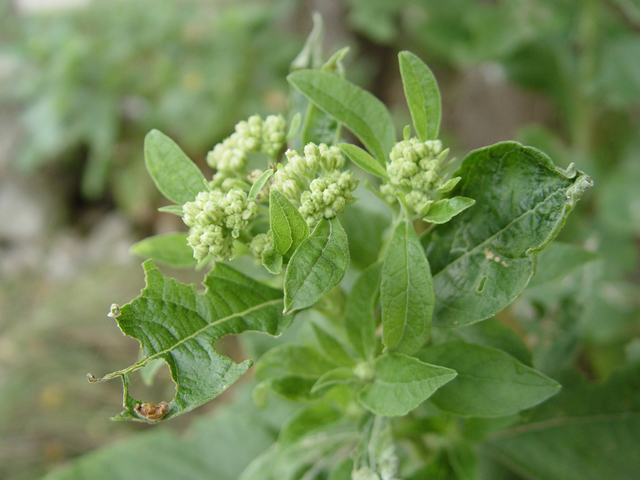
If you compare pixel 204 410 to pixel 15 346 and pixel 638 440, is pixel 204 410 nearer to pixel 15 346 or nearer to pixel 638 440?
pixel 15 346

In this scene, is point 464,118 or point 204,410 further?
point 464,118

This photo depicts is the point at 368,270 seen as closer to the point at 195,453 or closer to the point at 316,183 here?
the point at 316,183

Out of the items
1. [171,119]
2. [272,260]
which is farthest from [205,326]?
[171,119]

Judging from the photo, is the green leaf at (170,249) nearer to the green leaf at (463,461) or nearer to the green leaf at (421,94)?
the green leaf at (421,94)

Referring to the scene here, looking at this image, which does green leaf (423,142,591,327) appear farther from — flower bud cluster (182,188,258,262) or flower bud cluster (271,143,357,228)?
flower bud cluster (182,188,258,262)

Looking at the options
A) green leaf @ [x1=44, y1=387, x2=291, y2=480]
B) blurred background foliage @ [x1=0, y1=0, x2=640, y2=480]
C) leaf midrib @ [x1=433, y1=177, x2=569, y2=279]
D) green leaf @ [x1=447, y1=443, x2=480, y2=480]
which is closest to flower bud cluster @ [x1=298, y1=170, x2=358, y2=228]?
leaf midrib @ [x1=433, y1=177, x2=569, y2=279]

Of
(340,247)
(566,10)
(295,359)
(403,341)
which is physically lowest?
(295,359)

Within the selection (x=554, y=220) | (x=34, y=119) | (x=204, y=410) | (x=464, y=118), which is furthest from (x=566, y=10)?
(x=34, y=119)
